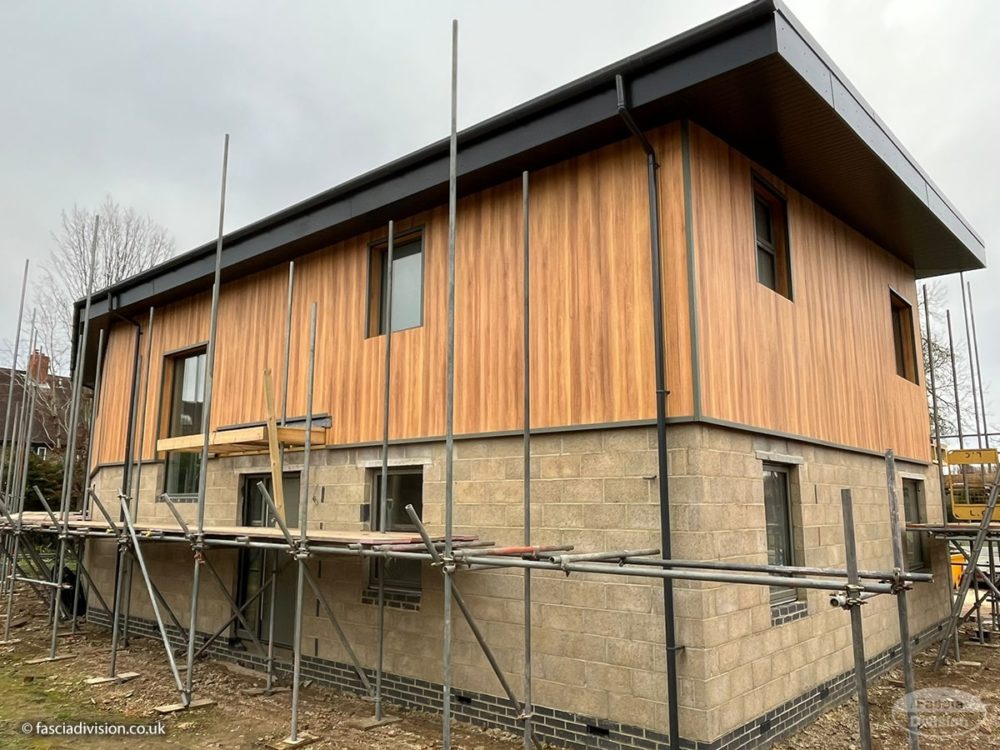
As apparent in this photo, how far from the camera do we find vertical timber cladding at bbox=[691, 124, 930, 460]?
20.9 feet

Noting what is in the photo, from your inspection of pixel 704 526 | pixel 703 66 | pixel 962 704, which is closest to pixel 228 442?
pixel 704 526

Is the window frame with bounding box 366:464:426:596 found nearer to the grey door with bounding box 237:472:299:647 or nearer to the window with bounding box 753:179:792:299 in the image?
the grey door with bounding box 237:472:299:647

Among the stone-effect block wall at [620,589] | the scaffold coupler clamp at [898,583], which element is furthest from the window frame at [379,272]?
the scaffold coupler clamp at [898,583]

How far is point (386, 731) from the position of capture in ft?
22.1

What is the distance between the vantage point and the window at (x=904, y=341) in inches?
446

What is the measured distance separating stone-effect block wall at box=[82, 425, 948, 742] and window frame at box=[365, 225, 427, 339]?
1584 mm

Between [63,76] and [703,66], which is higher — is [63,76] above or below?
above

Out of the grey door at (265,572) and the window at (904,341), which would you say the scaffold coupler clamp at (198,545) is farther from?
the window at (904,341)

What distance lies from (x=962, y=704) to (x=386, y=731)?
6223 mm

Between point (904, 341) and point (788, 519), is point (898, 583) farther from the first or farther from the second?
point (904, 341)

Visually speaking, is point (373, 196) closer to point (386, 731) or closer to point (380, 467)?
point (380, 467)

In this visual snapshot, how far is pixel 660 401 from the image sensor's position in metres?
5.95

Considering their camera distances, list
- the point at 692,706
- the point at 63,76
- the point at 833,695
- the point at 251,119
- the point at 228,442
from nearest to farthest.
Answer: the point at 692,706
the point at 833,695
the point at 228,442
the point at 63,76
the point at 251,119

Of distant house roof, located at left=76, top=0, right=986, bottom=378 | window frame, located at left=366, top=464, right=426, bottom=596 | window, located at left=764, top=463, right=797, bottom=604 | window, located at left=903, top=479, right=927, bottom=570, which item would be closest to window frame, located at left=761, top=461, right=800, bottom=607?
window, located at left=764, top=463, right=797, bottom=604
